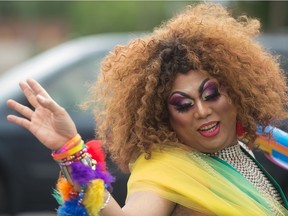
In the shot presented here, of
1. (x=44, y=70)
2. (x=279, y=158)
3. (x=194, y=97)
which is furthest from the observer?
(x=44, y=70)

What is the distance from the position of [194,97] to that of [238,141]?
35 cm

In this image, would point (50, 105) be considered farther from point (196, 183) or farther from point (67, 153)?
point (196, 183)

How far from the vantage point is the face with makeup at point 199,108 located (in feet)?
A: 9.29

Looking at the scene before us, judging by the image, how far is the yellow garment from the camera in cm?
266

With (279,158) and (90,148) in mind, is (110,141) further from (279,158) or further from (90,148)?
(279,158)

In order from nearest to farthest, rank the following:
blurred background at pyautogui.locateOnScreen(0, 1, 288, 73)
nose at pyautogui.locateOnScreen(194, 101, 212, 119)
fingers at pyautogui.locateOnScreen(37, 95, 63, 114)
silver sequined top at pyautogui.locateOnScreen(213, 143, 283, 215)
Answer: fingers at pyautogui.locateOnScreen(37, 95, 63, 114)
nose at pyautogui.locateOnScreen(194, 101, 212, 119)
silver sequined top at pyautogui.locateOnScreen(213, 143, 283, 215)
blurred background at pyautogui.locateOnScreen(0, 1, 288, 73)

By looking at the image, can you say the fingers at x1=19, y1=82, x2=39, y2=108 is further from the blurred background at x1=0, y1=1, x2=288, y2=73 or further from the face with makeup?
the blurred background at x1=0, y1=1, x2=288, y2=73

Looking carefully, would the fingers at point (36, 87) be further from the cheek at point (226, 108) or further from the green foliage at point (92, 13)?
the green foliage at point (92, 13)

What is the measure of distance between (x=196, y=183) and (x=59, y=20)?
1672 inches

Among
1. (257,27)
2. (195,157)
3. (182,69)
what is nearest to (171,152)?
(195,157)

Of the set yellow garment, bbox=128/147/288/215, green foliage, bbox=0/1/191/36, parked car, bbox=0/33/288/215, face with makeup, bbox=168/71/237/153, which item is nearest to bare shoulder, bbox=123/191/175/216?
yellow garment, bbox=128/147/288/215

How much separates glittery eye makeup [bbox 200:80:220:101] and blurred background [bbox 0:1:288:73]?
70.7 ft

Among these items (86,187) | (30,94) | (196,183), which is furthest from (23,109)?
(196,183)

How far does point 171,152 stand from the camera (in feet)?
9.16
